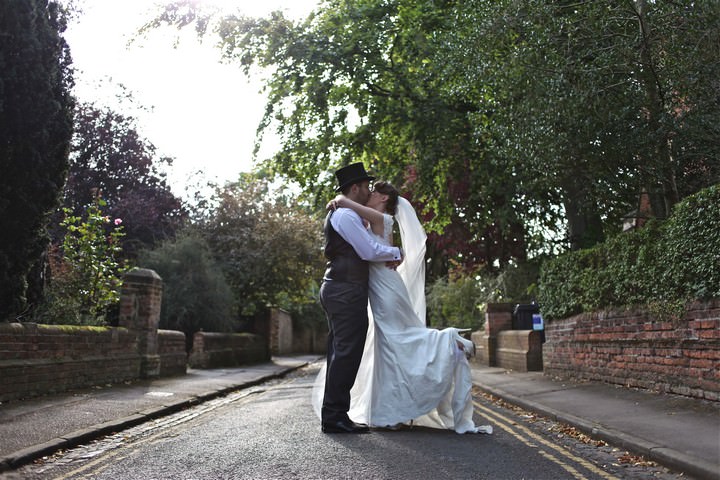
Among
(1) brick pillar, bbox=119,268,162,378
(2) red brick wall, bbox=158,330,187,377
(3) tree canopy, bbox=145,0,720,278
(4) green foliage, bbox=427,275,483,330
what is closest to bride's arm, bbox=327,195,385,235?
(3) tree canopy, bbox=145,0,720,278

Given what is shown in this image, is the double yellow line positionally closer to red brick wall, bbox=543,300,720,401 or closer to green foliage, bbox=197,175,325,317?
red brick wall, bbox=543,300,720,401

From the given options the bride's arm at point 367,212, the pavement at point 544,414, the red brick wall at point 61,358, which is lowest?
the pavement at point 544,414

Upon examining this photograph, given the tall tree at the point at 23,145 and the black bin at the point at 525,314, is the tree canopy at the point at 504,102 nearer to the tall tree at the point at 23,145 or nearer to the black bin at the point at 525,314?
the black bin at the point at 525,314

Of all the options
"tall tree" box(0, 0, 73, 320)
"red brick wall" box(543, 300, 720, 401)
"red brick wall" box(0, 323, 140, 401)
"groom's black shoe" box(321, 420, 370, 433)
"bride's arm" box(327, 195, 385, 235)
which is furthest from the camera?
"tall tree" box(0, 0, 73, 320)

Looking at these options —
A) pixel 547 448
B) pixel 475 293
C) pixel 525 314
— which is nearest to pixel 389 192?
pixel 547 448

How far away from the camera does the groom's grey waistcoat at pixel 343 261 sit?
255 inches

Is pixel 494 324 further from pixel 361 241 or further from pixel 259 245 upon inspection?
pixel 361 241

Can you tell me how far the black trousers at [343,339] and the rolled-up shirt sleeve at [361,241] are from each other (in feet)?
1.08

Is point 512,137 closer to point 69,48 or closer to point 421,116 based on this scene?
point 421,116

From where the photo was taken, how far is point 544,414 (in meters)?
8.03

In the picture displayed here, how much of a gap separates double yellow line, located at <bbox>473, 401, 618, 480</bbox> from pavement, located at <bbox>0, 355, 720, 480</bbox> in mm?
468

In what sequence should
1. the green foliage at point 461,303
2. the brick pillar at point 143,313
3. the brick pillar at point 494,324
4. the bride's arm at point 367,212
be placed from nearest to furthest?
1. the bride's arm at point 367,212
2. the brick pillar at point 143,313
3. the brick pillar at point 494,324
4. the green foliage at point 461,303

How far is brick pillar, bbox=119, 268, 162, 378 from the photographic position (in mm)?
12547

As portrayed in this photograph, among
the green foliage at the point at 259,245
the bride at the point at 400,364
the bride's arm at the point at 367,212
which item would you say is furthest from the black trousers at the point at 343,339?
the green foliage at the point at 259,245
